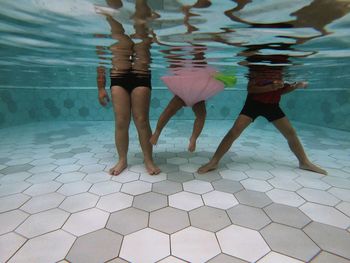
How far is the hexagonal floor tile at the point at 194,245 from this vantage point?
1666 millimetres

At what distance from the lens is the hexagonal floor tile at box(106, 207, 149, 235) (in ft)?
6.50

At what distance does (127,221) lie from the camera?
2.10 m

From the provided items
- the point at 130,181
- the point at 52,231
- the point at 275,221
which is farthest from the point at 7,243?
the point at 275,221

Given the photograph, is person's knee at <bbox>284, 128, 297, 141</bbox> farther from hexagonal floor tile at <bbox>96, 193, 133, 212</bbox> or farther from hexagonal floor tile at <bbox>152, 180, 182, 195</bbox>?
hexagonal floor tile at <bbox>96, 193, 133, 212</bbox>

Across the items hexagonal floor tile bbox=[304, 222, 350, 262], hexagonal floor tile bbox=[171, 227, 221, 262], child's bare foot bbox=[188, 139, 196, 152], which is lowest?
hexagonal floor tile bbox=[171, 227, 221, 262]

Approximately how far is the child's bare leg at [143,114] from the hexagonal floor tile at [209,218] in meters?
1.18

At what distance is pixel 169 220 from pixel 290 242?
112cm

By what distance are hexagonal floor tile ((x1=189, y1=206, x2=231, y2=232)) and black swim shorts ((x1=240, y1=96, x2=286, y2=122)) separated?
161 cm

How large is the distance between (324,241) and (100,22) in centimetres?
306

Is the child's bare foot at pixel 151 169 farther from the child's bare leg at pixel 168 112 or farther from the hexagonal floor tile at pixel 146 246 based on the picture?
the hexagonal floor tile at pixel 146 246

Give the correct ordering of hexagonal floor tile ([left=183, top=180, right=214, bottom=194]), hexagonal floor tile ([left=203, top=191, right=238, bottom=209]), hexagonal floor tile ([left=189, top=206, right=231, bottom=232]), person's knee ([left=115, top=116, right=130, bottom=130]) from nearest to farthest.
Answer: hexagonal floor tile ([left=189, top=206, right=231, bottom=232]) < hexagonal floor tile ([left=203, top=191, right=238, bottom=209]) < hexagonal floor tile ([left=183, top=180, right=214, bottom=194]) < person's knee ([left=115, top=116, right=130, bottom=130])

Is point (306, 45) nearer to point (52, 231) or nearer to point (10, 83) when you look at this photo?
point (52, 231)

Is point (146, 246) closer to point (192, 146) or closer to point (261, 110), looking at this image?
point (192, 146)

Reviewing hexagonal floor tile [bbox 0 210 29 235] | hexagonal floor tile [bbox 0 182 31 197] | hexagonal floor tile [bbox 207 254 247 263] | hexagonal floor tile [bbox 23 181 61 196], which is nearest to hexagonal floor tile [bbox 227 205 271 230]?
hexagonal floor tile [bbox 207 254 247 263]
